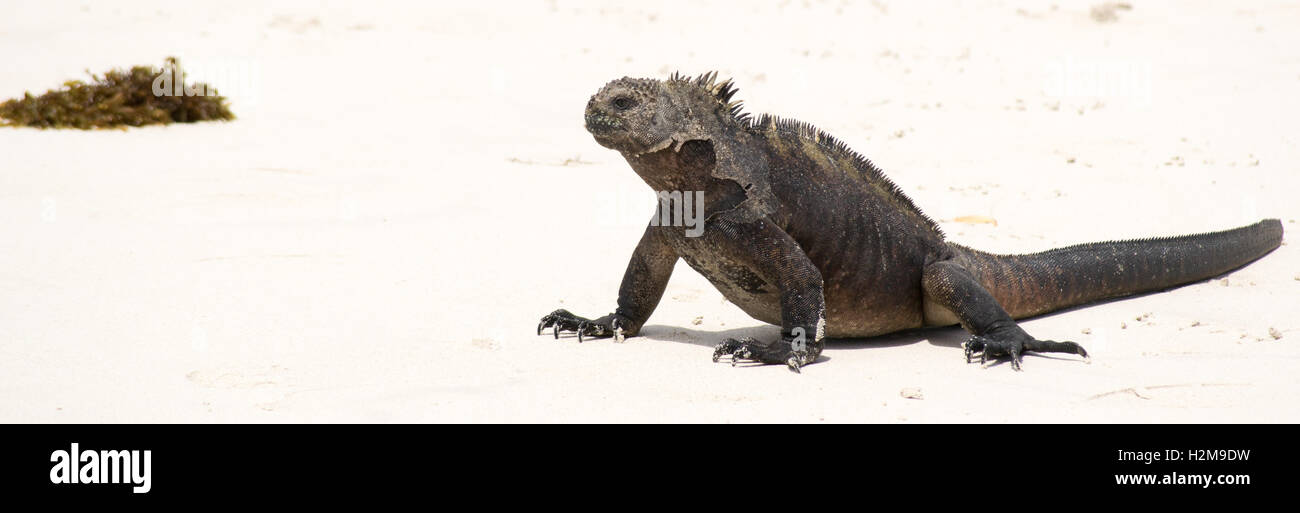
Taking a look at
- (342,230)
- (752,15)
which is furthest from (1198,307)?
(752,15)

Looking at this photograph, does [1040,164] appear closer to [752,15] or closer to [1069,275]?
[1069,275]

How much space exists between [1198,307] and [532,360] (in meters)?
3.37

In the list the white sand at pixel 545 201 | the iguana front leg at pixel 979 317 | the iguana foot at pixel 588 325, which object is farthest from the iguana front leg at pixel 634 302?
the iguana front leg at pixel 979 317

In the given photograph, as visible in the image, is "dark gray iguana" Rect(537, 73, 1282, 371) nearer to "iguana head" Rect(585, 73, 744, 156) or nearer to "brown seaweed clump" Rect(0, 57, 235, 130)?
"iguana head" Rect(585, 73, 744, 156)

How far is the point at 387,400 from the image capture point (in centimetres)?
432

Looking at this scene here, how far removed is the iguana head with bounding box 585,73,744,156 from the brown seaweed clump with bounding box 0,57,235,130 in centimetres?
648

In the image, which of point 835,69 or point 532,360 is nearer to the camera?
point 532,360

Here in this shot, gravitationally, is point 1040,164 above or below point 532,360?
above

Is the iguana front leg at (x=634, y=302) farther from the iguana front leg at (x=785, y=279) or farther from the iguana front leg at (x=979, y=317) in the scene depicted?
the iguana front leg at (x=979, y=317)

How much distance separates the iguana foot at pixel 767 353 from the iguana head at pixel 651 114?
2.88 feet

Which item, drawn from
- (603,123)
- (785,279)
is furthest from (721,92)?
(785,279)

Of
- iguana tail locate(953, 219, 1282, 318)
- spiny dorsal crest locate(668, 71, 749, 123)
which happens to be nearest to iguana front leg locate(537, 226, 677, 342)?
spiny dorsal crest locate(668, 71, 749, 123)

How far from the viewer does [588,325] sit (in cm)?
557

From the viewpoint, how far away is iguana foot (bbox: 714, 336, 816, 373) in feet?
16.0
